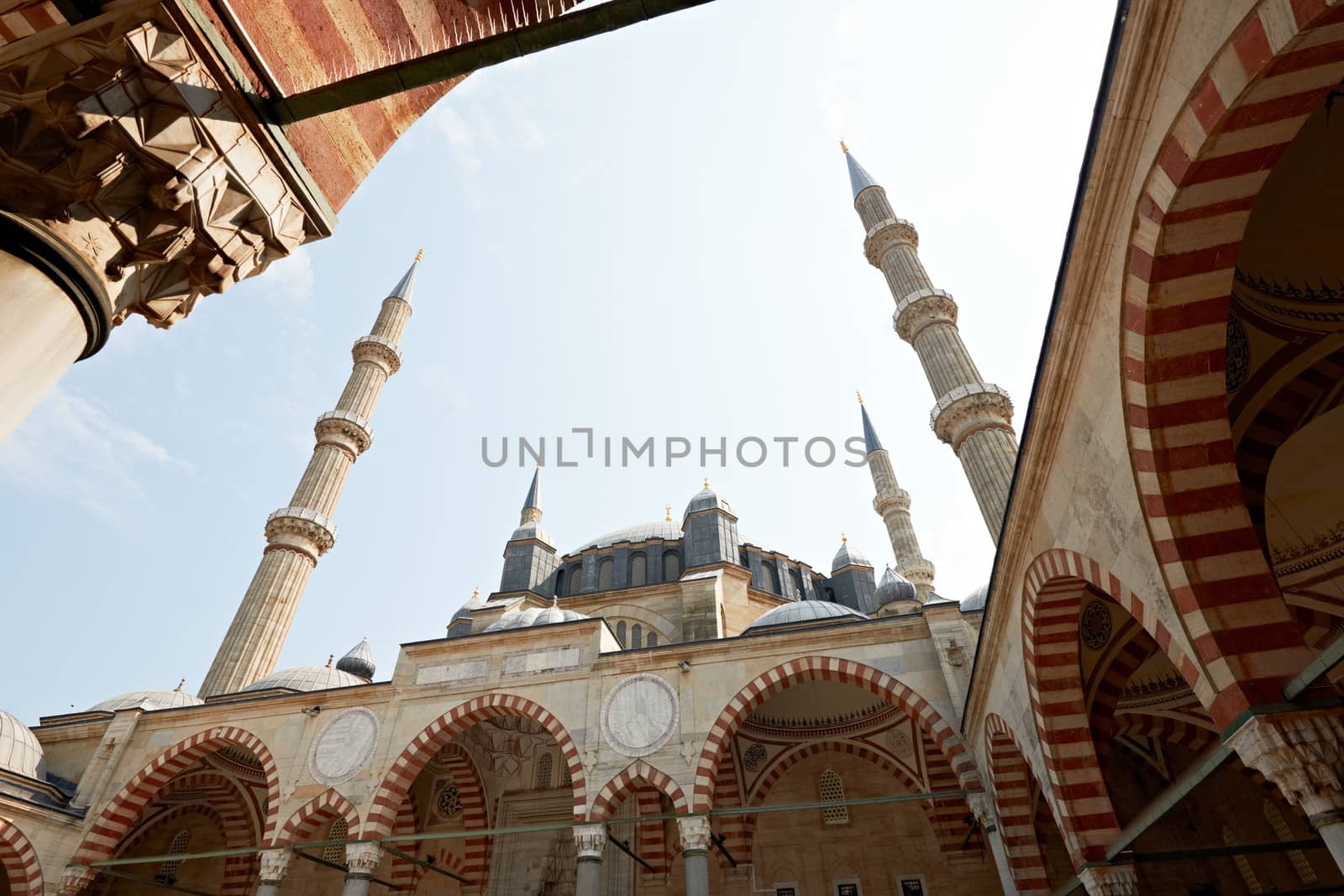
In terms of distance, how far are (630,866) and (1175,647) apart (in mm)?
11232

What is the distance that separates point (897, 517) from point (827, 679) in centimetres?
1314

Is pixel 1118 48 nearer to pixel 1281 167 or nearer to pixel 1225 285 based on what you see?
pixel 1225 285

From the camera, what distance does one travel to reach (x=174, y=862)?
14.3 meters

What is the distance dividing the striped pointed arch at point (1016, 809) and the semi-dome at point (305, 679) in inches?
463

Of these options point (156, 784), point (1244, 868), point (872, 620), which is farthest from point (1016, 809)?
point (156, 784)

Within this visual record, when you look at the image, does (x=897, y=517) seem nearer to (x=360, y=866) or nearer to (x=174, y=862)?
(x=360, y=866)

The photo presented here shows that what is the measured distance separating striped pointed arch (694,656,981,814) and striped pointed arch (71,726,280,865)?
649cm

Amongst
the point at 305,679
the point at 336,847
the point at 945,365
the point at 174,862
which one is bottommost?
the point at 174,862

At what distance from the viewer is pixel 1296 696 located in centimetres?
349

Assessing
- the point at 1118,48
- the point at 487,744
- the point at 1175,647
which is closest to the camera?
the point at 1118,48

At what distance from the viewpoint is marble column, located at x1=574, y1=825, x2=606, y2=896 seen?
9398 mm

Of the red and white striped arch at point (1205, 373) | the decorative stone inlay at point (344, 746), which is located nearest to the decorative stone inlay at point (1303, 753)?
the red and white striped arch at point (1205, 373)

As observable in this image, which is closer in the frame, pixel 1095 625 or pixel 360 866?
pixel 1095 625

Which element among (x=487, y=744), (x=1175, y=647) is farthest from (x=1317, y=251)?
(x=487, y=744)
